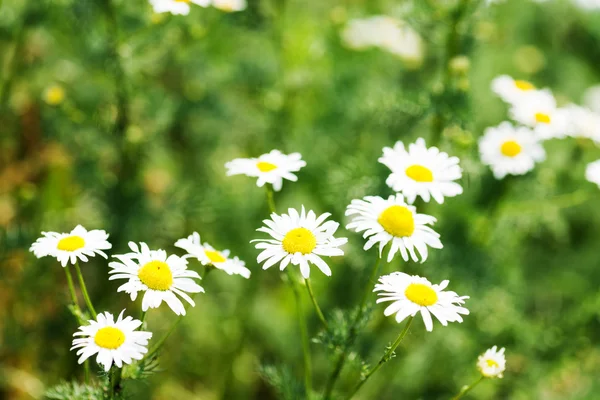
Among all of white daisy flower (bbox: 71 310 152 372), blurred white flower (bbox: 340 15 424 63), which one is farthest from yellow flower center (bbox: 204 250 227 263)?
blurred white flower (bbox: 340 15 424 63)

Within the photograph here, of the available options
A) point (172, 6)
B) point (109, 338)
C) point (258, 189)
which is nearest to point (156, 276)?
point (109, 338)

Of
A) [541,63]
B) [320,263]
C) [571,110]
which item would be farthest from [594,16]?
[320,263]

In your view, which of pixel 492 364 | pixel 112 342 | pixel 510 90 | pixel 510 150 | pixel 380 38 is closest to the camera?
pixel 112 342

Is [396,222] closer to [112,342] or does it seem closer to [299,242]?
[299,242]

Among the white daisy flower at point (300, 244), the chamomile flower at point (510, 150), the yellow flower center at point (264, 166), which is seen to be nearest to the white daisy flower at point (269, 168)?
the yellow flower center at point (264, 166)

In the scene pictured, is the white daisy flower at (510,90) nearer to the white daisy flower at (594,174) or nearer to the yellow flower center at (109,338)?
the white daisy flower at (594,174)
